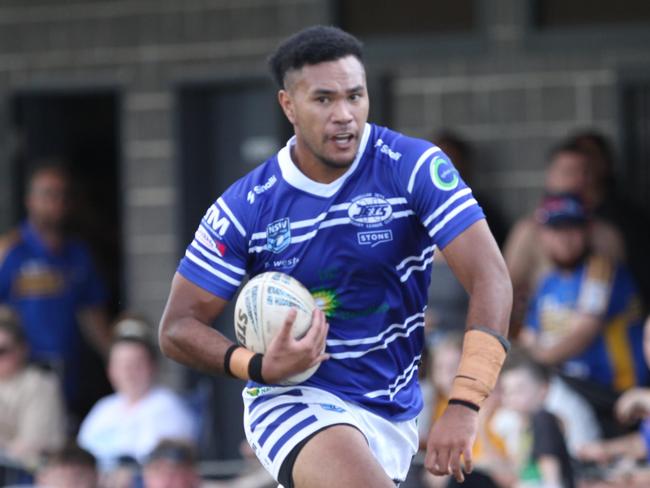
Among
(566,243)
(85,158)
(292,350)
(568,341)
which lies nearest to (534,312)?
(568,341)

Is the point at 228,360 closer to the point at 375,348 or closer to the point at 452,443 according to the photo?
the point at 375,348

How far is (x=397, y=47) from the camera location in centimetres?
1048

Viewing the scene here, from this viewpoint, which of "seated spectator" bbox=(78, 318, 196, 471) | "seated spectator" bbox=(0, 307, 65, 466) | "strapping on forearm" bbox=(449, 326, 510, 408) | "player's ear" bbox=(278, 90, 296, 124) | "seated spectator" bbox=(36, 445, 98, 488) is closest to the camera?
"strapping on forearm" bbox=(449, 326, 510, 408)

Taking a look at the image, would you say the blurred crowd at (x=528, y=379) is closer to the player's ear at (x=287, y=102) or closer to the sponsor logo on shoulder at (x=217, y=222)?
the sponsor logo on shoulder at (x=217, y=222)

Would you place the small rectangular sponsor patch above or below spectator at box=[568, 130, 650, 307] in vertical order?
above

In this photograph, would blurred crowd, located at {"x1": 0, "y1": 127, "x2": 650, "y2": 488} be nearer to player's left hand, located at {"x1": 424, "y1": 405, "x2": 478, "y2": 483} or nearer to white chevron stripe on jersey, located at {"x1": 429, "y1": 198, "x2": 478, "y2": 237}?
white chevron stripe on jersey, located at {"x1": 429, "y1": 198, "x2": 478, "y2": 237}

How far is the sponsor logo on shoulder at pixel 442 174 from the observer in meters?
5.46

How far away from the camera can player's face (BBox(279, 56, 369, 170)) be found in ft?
18.0

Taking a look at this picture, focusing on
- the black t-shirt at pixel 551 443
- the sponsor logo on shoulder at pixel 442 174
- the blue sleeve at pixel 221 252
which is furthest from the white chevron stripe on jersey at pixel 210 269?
the black t-shirt at pixel 551 443

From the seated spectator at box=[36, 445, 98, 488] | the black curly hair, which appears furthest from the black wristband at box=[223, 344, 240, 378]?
the seated spectator at box=[36, 445, 98, 488]

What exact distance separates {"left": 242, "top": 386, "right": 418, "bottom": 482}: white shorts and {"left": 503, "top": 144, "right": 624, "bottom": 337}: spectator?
3412 mm

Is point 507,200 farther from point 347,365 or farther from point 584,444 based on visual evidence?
point 347,365

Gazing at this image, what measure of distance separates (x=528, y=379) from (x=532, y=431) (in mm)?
278

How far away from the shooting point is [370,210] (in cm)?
553
